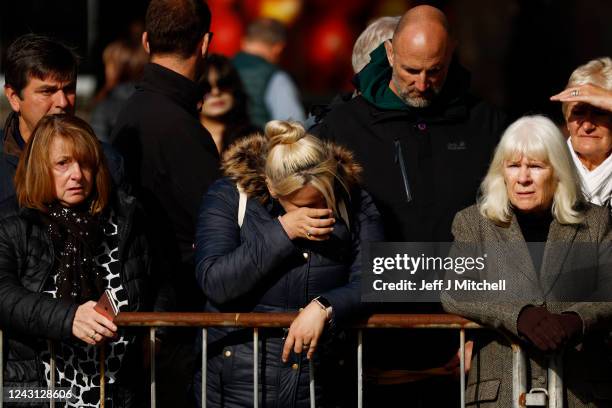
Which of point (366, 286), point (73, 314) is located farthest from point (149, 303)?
point (366, 286)

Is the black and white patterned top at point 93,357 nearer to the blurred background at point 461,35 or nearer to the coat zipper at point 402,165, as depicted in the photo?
the coat zipper at point 402,165

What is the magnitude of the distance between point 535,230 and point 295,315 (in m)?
1.05

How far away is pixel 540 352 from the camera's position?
17.7 feet

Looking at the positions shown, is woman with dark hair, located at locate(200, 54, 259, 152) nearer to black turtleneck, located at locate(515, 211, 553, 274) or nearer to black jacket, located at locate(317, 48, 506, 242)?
black jacket, located at locate(317, 48, 506, 242)

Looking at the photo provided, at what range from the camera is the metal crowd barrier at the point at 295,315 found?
17.1ft

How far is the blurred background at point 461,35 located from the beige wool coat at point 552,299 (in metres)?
7.90

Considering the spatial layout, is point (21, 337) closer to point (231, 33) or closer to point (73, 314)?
point (73, 314)

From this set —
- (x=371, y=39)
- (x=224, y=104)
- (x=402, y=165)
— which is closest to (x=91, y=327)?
(x=402, y=165)

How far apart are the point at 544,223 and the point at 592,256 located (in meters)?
0.23

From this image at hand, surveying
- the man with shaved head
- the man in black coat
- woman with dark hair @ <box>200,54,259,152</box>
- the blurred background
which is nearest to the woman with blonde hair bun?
the man with shaved head

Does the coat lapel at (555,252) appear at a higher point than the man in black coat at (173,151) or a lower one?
lower

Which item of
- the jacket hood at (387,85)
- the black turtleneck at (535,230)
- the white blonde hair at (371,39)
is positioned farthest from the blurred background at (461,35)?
the black turtleneck at (535,230)

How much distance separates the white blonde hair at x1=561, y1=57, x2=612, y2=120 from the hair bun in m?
1.41

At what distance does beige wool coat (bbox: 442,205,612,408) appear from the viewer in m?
5.33
